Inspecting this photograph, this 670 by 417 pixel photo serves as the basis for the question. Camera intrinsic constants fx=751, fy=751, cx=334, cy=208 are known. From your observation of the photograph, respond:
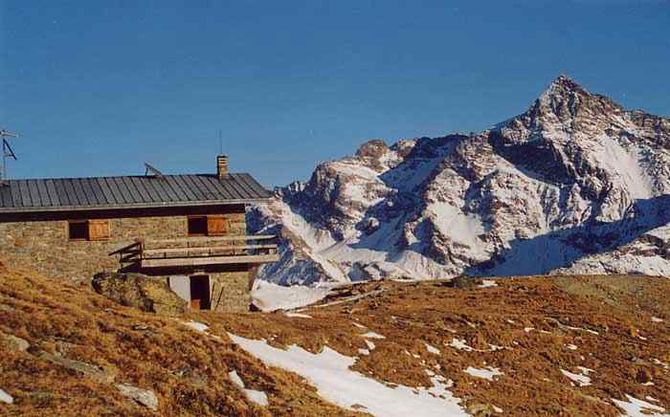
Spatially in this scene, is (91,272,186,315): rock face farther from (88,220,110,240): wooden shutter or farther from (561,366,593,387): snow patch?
(561,366,593,387): snow patch

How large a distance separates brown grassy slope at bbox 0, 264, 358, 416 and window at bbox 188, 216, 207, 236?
1510 centimetres

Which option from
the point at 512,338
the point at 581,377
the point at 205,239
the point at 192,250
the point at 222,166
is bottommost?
the point at 581,377

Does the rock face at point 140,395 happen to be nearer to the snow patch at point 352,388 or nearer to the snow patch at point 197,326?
the snow patch at point 352,388

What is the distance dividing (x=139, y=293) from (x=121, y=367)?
408 inches

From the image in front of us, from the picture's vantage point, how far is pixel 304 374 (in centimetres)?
2600

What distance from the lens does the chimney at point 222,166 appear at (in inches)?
1845

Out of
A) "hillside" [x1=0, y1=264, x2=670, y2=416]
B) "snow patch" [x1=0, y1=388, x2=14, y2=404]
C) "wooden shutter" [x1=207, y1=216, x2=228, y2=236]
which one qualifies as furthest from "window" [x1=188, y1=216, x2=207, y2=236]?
"snow patch" [x1=0, y1=388, x2=14, y2=404]

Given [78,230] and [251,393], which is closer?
[251,393]

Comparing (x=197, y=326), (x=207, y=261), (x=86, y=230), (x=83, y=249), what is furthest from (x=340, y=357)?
(x=86, y=230)

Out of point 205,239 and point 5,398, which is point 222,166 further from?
point 5,398

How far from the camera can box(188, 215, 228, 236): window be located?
42.7 metres

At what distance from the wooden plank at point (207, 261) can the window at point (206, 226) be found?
82.7 inches

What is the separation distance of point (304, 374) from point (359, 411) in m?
3.31

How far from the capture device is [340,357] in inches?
1179
